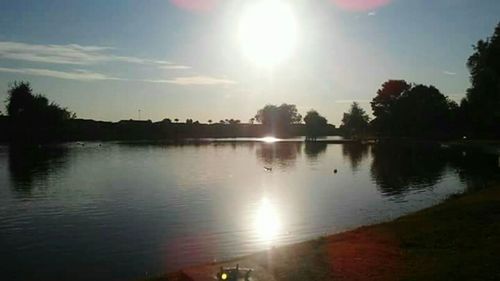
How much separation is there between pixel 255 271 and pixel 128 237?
14.7m

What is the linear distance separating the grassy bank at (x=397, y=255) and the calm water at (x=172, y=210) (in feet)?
Result: 17.8

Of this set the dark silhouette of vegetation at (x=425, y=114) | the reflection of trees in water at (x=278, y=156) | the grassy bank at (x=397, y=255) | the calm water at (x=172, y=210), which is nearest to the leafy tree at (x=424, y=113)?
the dark silhouette of vegetation at (x=425, y=114)

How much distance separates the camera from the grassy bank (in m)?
17.0

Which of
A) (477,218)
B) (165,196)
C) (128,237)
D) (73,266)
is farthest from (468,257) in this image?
(165,196)

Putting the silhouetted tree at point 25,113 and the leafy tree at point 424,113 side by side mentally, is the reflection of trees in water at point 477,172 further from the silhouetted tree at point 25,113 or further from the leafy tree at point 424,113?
the silhouetted tree at point 25,113

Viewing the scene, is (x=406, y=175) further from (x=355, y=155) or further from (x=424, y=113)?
(x=424, y=113)

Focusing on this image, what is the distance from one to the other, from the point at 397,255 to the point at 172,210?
2420 cm

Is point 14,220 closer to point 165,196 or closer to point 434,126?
point 165,196

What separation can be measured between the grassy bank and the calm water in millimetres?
5419

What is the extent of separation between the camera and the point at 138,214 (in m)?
39.3

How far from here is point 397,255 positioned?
1986 centimetres

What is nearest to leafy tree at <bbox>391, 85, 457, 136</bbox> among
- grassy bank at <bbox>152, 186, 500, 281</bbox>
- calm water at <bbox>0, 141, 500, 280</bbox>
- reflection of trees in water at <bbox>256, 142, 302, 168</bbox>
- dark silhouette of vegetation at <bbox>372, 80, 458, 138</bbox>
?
dark silhouette of vegetation at <bbox>372, 80, 458, 138</bbox>

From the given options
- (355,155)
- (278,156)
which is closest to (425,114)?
(355,155)

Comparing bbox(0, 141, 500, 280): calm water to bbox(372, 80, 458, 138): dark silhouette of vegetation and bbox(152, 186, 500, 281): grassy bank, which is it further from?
bbox(372, 80, 458, 138): dark silhouette of vegetation
